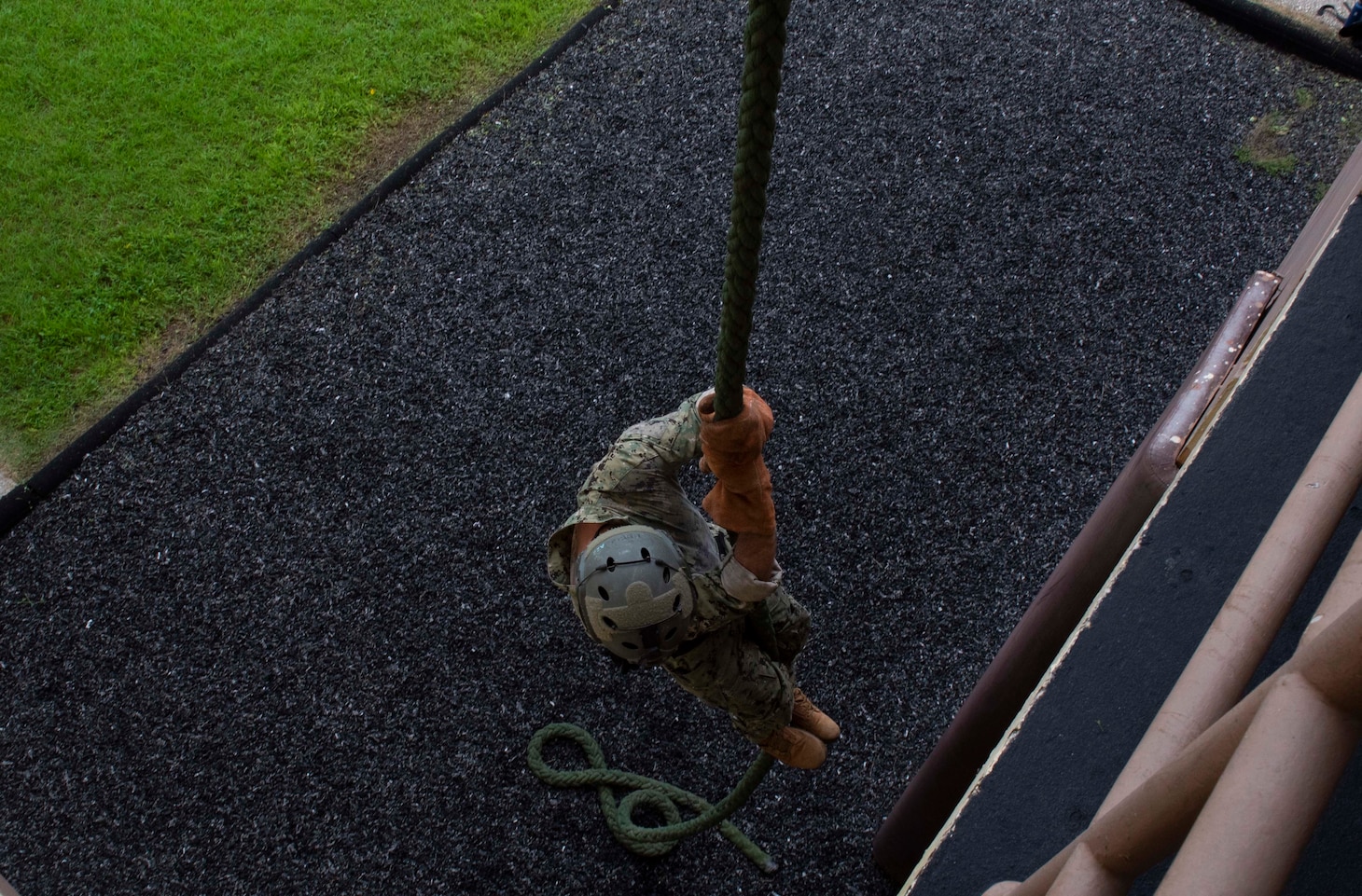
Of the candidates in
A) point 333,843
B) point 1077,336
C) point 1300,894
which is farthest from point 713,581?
point 1077,336

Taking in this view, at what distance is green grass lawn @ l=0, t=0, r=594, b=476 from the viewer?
4.28 m

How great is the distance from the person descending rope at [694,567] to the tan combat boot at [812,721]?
0.16 meters

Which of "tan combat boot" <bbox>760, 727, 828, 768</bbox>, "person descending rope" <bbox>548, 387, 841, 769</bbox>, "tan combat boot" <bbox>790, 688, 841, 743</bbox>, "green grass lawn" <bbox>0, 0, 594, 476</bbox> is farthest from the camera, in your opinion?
"green grass lawn" <bbox>0, 0, 594, 476</bbox>

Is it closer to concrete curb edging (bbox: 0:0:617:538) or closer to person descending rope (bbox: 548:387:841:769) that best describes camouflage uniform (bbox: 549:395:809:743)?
person descending rope (bbox: 548:387:841:769)

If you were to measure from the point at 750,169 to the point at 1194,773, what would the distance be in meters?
0.83

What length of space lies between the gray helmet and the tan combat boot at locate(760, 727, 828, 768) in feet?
2.59

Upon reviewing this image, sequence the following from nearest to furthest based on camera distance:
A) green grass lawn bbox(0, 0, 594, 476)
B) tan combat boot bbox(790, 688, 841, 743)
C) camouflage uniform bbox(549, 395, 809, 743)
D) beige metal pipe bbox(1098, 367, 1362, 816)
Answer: beige metal pipe bbox(1098, 367, 1362, 816), camouflage uniform bbox(549, 395, 809, 743), tan combat boot bbox(790, 688, 841, 743), green grass lawn bbox(0, 0, 594, 476)

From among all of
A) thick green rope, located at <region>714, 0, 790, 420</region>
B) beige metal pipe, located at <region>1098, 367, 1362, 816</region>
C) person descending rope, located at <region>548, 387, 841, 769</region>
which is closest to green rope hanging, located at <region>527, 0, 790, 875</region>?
thick green rope, located at <region>714, 0, 790, 420</region>

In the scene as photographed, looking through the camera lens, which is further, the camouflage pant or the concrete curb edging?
the concrete curb edging

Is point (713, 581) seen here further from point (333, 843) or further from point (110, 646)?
point (110, 646)

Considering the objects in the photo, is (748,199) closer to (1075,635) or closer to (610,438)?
(1075,635)

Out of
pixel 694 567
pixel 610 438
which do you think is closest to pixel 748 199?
pixel 694 567

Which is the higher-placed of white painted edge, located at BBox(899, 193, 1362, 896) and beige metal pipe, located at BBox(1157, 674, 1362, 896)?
beige metal pipe, located at BBox(1157, 674, 1362, 896)

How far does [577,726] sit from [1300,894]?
2340mm
